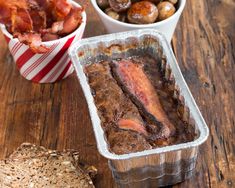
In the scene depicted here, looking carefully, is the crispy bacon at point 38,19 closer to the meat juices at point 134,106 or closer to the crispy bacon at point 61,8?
the crispy bacon at point 61,8

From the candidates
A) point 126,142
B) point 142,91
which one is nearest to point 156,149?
point 126,142

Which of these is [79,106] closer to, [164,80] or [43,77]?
[43,77]

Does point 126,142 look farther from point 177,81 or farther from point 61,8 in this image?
point 61,8

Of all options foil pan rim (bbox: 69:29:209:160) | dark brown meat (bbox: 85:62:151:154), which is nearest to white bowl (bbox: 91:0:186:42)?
foil pan rim (bbox: 69:29:209:160)

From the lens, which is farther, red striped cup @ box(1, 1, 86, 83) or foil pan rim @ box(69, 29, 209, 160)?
red striped cup @ box(1, 1, 86, 83)

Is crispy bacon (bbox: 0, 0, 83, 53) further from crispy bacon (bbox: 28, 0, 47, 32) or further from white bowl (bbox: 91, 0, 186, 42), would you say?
white bowl (bbox: 91, 0, 186, 42)

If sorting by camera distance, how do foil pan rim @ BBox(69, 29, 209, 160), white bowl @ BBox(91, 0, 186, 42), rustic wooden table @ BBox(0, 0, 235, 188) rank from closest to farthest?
foil pan rim @ BBox(69, 29, 209, 160) → rustic wooden table @ BBox(0, 0, 235, 188) → white bowl @ BBox(91, 0, 186, 42)

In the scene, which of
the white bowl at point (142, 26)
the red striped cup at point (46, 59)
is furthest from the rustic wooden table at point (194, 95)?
the white bowl at point (142, 26)
